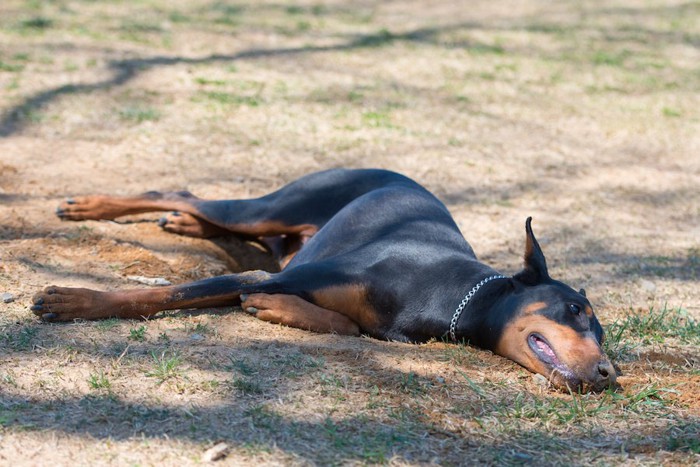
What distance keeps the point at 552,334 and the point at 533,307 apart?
19cm

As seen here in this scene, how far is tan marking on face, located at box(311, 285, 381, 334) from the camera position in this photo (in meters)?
4.39

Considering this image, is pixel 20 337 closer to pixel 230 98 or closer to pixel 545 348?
pixel 545 348

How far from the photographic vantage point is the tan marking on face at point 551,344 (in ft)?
12.2

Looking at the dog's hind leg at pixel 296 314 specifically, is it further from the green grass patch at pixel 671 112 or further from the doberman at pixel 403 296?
the green grass patch at pixel 671 112

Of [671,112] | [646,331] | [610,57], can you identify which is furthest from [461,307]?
[610,57]

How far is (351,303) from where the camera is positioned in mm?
4402

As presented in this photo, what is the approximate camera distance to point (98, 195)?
19.2 ft

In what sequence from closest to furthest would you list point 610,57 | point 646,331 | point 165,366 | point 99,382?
point 99,382 < point 165,366 < point 646,331 < point 610,57

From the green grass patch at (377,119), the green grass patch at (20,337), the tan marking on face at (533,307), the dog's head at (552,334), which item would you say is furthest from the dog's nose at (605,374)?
the green grass patch at (377,119)

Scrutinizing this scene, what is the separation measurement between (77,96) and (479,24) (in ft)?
19.3

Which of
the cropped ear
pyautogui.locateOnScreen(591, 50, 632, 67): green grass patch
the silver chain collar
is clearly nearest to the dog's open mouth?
the cropped ear

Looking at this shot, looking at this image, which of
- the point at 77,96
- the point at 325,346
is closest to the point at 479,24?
the point at 77,96

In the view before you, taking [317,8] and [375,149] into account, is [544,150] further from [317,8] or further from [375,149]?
[317,8]

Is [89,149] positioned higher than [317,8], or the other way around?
[317,8]
